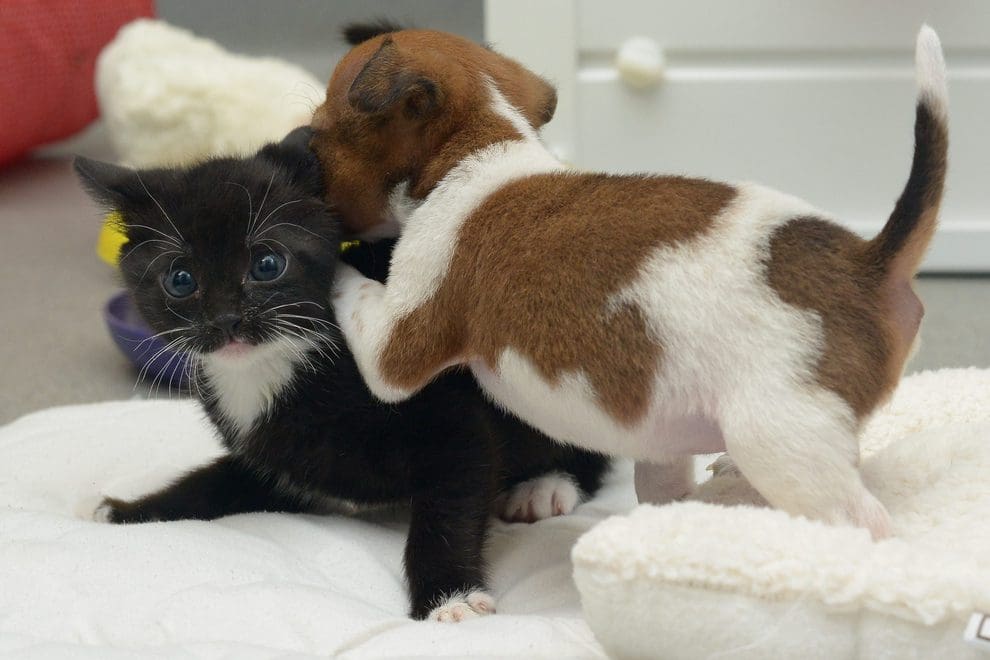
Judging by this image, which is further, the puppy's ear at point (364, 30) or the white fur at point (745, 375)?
the puppy's ear at point (364, 30)

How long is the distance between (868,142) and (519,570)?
5.80 feet

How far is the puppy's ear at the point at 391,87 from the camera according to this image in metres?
1.02

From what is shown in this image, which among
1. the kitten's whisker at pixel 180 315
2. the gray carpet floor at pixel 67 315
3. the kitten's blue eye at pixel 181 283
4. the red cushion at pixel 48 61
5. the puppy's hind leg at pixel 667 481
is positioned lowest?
the gray carpet floor at pixel 67 315

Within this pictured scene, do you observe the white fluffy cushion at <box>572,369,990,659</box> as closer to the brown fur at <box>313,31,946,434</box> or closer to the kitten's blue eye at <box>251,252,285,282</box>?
the brown fur at <box>313,31,946,434</box>

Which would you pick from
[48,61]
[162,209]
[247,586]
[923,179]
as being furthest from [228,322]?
[48,61]

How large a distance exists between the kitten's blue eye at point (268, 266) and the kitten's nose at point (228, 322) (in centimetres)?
5

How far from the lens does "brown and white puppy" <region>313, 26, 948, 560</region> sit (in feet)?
2.93

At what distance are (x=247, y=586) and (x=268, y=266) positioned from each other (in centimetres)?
31

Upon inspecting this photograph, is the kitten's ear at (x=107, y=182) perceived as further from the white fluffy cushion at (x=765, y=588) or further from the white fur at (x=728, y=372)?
the white fluffy cushion at (x=765, y=588)

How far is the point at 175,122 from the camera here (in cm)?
252

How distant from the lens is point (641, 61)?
8.34 feet

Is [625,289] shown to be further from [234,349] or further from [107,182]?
[107,182]

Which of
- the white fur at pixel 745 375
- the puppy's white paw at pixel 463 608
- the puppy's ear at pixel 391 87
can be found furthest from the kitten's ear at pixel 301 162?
the puppy's white paw at pixel 463 608

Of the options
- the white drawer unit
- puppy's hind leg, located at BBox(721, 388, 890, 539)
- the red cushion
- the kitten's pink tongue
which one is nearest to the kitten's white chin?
the kitten's pink tongue
